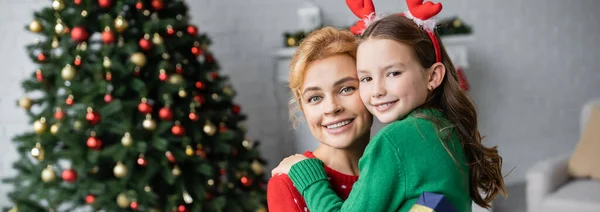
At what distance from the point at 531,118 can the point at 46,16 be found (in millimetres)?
4234

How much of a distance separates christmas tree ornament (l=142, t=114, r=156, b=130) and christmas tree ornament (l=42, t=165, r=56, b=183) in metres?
0.46

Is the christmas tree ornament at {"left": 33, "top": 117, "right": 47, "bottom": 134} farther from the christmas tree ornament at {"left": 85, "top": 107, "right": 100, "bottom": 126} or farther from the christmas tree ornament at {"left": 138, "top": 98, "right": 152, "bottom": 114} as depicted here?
the christmas tree ornament at {"left": 138, "top": 98, "right": 152, "bottom": 114}

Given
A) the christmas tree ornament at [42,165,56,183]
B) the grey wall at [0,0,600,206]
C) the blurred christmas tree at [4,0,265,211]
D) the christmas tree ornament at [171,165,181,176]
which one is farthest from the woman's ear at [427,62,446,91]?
the grey wall at [0,0,600,206]

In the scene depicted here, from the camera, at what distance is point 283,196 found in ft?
3.86

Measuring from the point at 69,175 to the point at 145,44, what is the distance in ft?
2.12

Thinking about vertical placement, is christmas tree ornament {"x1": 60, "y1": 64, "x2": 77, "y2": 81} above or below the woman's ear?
below

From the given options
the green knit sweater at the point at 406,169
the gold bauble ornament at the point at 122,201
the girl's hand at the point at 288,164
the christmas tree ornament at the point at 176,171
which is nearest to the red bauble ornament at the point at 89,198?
the gold bauble ornament at the point at 122,201

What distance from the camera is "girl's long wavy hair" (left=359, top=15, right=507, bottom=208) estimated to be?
42.6 inches

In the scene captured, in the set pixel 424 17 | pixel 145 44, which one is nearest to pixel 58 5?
pixel 145 44

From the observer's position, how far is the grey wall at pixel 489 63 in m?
4.06

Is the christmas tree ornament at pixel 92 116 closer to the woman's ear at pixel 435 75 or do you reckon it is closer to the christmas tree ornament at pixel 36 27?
the christmas tree ornament at pixel 36 27

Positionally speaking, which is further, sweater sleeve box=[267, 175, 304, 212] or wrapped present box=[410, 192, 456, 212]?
sweater sleeve box=[267, 175, 304, 212]

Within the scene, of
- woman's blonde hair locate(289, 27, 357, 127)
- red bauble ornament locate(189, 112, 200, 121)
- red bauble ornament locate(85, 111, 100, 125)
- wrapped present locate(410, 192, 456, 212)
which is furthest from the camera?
red bauble ornament locate(189, 112, 200, 121)

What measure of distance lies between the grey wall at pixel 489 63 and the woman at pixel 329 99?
3.29 metres
